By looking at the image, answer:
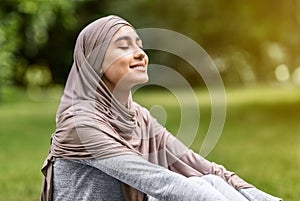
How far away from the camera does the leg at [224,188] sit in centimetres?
281

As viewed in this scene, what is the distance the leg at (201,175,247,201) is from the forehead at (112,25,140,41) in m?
0.61

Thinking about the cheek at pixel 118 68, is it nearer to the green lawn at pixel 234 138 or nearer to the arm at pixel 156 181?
the arm at pixel 156 181

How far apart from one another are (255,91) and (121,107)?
48.3 feet

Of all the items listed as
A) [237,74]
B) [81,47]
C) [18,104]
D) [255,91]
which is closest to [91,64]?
[81,47]

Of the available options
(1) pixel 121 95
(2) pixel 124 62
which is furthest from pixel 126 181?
(2) pixel 124 62

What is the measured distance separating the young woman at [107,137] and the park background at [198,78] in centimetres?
296

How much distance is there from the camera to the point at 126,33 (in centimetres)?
290

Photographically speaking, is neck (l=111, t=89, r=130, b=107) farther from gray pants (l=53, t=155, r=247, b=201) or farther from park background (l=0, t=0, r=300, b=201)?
park background (l=0, t=0, r=300, b=201)

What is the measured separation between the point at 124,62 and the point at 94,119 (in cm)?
27

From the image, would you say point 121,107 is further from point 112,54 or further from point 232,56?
point 232,56

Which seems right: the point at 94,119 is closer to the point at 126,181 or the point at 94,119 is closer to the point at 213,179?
the point at 126,181

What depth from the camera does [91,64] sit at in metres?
2.88

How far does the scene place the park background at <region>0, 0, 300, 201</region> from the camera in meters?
8.07

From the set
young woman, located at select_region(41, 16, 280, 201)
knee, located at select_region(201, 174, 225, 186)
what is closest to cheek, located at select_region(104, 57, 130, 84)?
young woman, located at select_region(41, 16, 280, 201)
